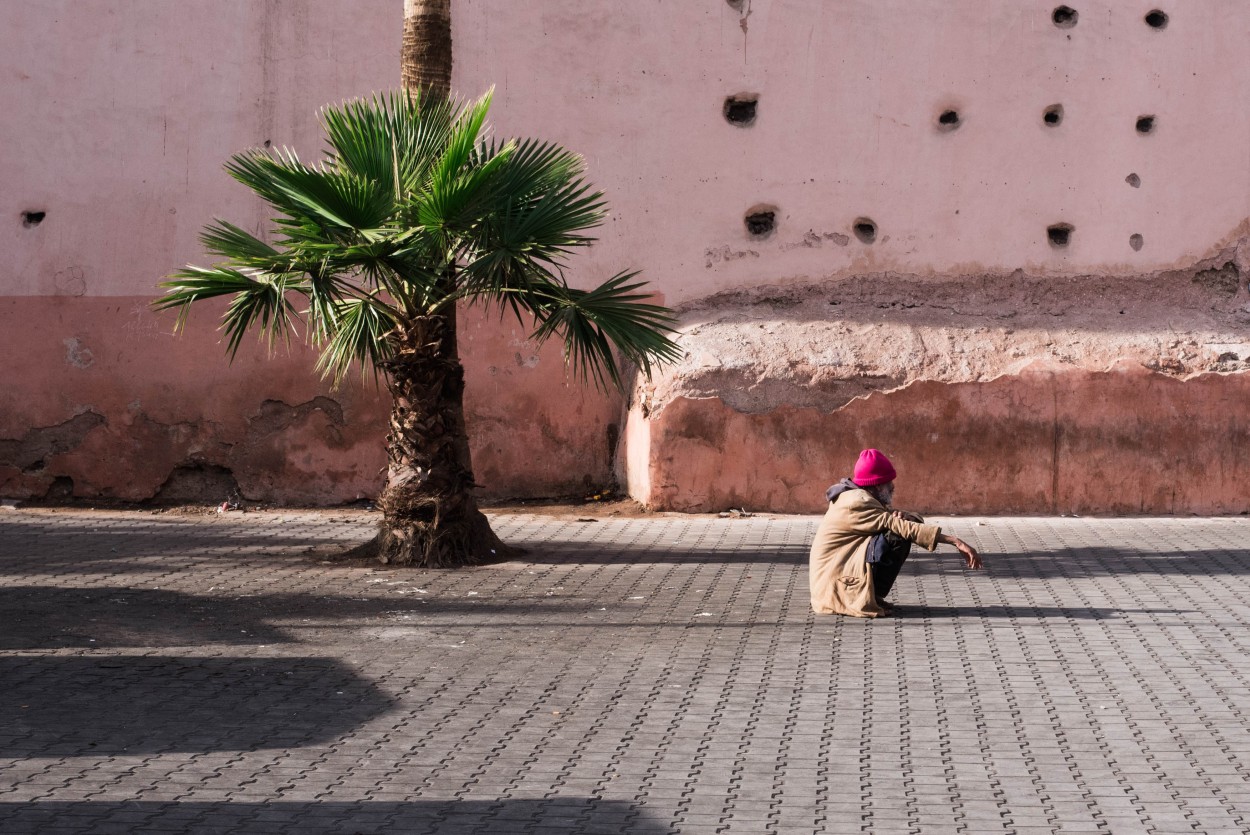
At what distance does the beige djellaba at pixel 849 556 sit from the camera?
8.25 meters

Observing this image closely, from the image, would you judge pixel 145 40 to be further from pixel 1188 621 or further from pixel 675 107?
pixel 1188 621

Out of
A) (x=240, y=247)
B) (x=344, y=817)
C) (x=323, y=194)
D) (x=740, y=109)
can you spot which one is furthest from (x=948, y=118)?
(x=344, y=817)

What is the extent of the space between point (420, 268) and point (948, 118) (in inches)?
246

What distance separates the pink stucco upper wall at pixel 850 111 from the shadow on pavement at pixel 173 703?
24.5 feet

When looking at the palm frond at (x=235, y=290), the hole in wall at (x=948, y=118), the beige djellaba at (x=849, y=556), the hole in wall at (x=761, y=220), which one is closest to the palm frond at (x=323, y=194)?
the palm frond at (x=235, y=290)

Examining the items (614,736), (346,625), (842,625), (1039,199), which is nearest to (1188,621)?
(842,625)

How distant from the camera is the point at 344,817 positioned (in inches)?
183

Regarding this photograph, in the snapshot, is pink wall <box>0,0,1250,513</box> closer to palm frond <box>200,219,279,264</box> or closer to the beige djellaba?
palm frond <box>200,219,279,264</box>

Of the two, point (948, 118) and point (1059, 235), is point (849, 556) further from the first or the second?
point (948, 118)

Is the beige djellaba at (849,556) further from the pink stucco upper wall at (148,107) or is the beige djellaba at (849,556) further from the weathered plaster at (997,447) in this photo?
the pink stucco upper wall at (148,107)

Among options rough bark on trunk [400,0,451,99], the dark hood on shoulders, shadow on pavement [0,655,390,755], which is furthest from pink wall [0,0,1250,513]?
shadow on pavement [0,655,390,755]

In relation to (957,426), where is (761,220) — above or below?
above

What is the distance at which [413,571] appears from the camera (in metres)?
9.78

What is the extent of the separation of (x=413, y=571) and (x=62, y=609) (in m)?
2.39
